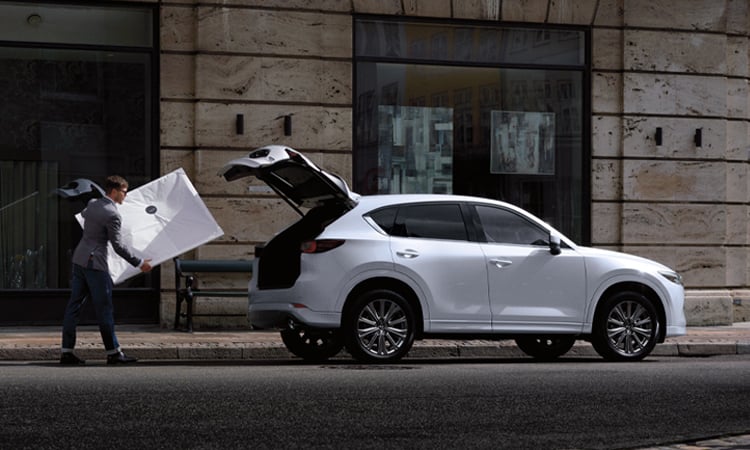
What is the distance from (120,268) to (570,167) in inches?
308

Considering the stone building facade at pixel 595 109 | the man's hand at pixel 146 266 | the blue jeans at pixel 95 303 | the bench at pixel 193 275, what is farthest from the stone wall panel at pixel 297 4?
the blue jeans at pixel 95 303

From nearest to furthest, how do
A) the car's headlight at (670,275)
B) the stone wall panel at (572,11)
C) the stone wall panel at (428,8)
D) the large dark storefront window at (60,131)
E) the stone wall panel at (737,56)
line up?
the car's headlight at (670,275), the large dark storefront window at (60,131), the stone wall panel at (428,8), the stone wall panel at (572,11), the stone wall panel at (737,56)

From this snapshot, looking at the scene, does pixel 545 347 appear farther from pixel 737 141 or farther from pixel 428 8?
pixel 737 141

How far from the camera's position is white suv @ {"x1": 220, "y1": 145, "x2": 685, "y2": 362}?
40.4ft

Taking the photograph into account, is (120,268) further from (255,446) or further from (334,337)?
(255,446)

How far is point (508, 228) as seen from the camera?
13.2 meters

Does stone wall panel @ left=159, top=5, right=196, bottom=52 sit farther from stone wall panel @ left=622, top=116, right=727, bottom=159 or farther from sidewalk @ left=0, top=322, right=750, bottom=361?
stone wall panel @ left=622, top=116, right=727, bottom=159

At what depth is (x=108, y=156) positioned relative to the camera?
17.3 m

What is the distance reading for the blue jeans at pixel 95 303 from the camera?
12562 mm

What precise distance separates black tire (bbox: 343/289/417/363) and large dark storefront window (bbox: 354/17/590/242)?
5.86 metres

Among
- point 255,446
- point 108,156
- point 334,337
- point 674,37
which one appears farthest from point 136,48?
point 255,446

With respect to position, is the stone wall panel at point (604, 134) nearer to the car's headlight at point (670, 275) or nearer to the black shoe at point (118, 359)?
the car's headlight at point (670, 275)

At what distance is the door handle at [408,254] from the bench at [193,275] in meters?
4.61

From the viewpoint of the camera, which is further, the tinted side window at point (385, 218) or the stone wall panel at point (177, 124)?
the stone wall panel at point (177, 124)
